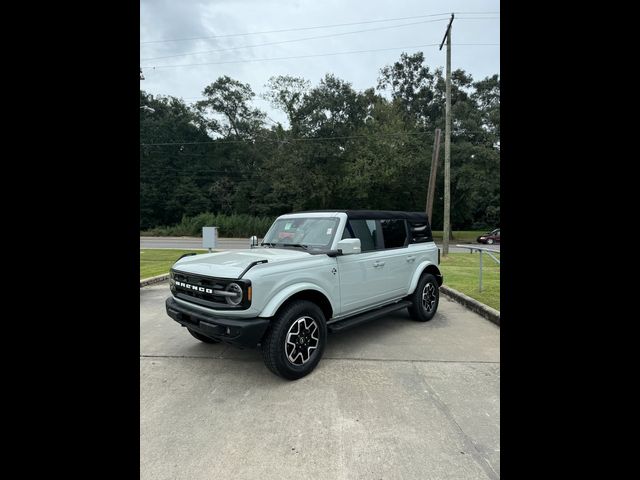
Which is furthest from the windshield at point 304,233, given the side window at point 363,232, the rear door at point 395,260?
the rear door at point 395,260

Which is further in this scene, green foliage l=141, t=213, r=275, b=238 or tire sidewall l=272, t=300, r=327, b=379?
green foliage l=141, t=213, r=275, b=238

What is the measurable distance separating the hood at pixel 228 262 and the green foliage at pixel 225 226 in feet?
86.5

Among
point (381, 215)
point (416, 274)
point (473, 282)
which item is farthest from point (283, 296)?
point (473, 282)

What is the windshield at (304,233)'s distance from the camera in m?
4.27

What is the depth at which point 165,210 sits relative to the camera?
3922cm

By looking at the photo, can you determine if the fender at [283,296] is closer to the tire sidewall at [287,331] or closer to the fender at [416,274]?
the tire sidewall at [287,331]

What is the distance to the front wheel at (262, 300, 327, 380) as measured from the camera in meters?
3.24

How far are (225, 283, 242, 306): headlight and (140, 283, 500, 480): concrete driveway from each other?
866mm

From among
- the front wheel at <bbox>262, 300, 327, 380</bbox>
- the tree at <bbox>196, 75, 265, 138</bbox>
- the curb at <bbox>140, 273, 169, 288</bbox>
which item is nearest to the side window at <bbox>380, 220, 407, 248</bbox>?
the front wheel at <bbox>262, 300, 327, 380</bbox>

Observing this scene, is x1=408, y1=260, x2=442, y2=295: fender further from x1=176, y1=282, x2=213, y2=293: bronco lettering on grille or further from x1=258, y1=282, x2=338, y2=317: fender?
x1=176, y1=282, x2=213, y2=293: bronco lettering on grille
